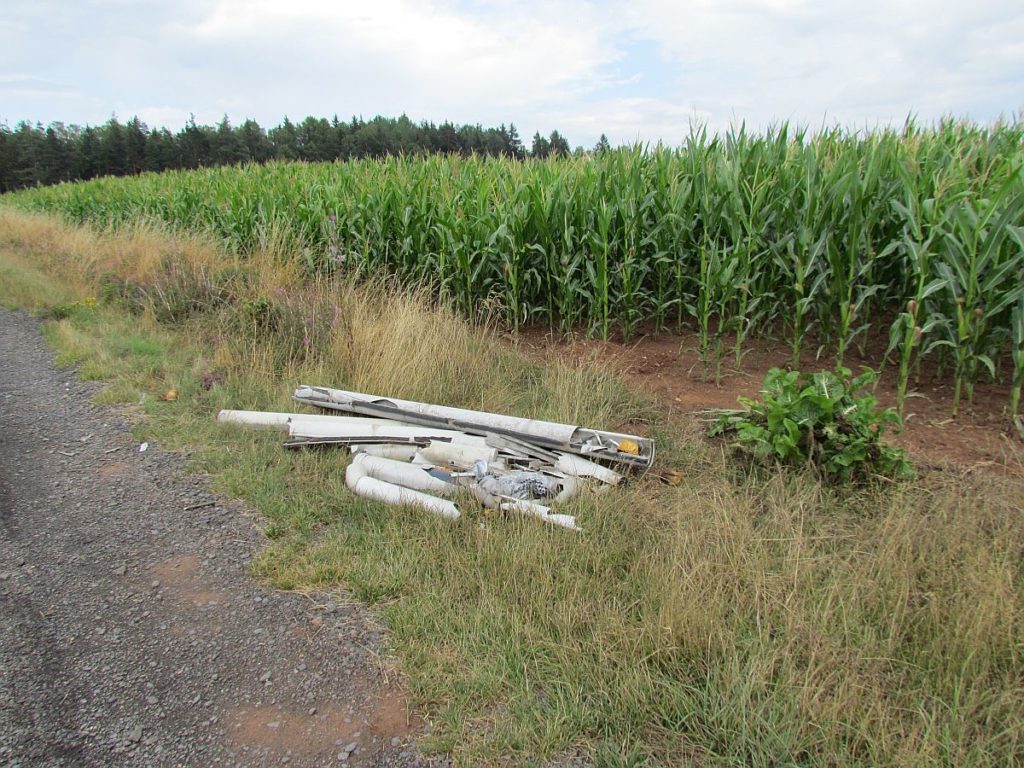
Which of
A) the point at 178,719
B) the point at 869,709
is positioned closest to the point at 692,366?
the point at 869,709

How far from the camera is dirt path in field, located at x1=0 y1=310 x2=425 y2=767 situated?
2344 millimetres

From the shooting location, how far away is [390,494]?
3.87 m

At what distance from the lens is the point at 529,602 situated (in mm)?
2867

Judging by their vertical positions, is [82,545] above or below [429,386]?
below

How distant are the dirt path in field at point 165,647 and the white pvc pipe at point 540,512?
955 millimetres

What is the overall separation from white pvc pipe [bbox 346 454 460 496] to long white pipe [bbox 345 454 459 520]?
5cm

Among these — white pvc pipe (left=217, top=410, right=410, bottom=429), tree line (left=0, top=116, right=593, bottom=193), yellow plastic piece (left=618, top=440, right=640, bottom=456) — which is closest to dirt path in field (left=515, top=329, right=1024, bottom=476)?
yellow plastic piece (left=618, top=440, right=640, bottom=456)

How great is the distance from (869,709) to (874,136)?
17.9 ft

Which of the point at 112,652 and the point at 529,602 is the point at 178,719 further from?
the point at 529,602

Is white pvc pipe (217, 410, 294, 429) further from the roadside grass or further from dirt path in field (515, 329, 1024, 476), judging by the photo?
dirt path in field (515, 329, 1024, 476)

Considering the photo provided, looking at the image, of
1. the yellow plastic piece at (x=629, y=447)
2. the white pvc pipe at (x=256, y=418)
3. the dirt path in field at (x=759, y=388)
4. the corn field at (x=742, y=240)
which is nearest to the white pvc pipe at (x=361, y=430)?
the white pvc pipe at (x=256, y=418)

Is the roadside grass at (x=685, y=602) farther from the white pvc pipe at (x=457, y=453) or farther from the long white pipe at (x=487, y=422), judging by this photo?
the white pvc pipe at (x=457, y=453)

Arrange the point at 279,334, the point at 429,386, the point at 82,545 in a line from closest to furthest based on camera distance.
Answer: the point at 82,545 → the point at 429,386 → the point at 279,334

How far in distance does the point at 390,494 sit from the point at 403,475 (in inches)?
10.3
